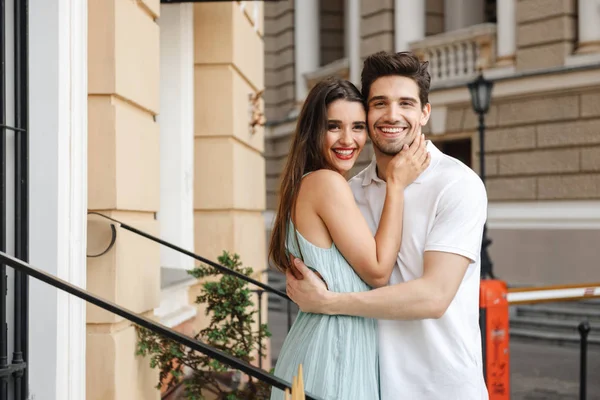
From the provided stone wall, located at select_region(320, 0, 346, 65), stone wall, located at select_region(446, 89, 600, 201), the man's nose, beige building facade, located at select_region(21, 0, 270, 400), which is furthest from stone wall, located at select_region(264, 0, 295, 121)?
the man's nose

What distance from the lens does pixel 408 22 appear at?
1550 centimetres

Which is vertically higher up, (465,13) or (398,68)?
(465,13)

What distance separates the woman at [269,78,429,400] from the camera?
8.42 ft

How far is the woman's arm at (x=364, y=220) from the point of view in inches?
100

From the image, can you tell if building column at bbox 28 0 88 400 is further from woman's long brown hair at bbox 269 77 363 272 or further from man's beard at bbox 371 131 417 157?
man's beard at bbox 371 131 417 157

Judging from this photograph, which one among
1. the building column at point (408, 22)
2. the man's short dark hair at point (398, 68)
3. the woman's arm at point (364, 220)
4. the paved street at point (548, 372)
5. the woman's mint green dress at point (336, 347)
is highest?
the building column at point (408, 22)

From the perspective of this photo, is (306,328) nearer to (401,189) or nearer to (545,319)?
(401,189)

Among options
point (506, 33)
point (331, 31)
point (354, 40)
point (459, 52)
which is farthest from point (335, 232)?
point (331, 31)

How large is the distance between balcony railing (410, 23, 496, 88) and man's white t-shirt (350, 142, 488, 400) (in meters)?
11.2

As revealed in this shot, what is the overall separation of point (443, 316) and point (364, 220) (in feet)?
1.40

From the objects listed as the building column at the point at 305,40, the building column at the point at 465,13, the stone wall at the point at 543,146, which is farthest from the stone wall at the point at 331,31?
the stone wall at the point at 543,146

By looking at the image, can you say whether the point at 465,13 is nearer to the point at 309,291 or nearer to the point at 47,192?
the point at 47,192
